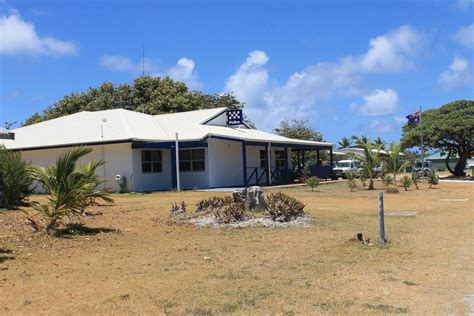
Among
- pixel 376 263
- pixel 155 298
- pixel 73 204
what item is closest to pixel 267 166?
pixel 73 204

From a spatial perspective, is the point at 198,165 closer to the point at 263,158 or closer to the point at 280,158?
the point at 263,158

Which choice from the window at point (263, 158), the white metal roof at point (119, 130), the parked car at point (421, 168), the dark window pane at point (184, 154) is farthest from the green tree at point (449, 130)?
the dark window pane at point (184, 154)

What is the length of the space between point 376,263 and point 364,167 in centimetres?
2048

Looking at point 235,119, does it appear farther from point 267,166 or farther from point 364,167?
point 364,167

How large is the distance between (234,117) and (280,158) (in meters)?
4.48

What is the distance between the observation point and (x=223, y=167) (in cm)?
3000

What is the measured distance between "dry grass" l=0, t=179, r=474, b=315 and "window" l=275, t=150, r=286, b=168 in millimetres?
23062

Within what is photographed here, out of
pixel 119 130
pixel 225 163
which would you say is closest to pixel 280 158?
pixel 225 163

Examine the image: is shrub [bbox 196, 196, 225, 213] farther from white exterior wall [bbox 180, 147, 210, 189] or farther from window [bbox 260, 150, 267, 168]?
window [bbox 260, 150, 267, 168]

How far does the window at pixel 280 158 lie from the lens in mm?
35794

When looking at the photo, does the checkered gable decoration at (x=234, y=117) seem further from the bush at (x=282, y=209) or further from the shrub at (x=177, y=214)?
the bush at (x=282, y=209)

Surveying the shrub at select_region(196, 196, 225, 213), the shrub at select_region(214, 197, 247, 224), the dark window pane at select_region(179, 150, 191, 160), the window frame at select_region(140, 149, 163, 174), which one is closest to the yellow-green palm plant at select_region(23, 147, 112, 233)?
the shrub at select_region(214, 197, 247, 224)

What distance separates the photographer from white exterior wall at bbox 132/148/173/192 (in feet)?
89.9

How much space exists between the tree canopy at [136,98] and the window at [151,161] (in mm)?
14914
